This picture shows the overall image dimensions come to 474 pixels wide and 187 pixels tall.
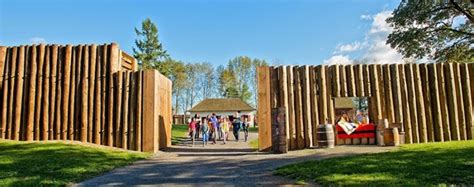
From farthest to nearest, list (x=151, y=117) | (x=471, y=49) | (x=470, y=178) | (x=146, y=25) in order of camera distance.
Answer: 1. (x=146, y=25)
2. (x=471, y=49)
3. (x=151, y=117)
4. (x=470, y=178)

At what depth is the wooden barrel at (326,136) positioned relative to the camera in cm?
1324

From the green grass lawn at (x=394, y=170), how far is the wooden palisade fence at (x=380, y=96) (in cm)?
439

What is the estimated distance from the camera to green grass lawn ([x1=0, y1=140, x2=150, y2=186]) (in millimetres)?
7816

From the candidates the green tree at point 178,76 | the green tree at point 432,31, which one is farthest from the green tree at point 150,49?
the green tree at point 432,31

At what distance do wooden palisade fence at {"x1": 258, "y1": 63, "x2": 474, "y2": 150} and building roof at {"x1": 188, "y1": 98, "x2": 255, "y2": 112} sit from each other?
39.3 metres

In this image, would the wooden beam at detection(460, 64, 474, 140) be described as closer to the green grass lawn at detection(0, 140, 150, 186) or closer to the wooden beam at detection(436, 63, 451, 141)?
the wooden beam at detection(436, 63, 451, 141)

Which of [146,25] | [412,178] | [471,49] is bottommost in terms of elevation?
[412,178]

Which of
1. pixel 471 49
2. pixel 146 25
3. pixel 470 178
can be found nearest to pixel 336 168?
pixel 470 178

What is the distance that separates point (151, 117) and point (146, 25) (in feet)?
125

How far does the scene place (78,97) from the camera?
1476cm

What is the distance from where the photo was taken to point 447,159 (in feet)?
28.6

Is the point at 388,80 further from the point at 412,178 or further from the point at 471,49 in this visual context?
the point at 471,49

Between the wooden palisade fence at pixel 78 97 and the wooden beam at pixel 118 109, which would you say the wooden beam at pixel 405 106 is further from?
the wooden beam at pixel 118 109

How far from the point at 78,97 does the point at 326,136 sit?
352 inches
